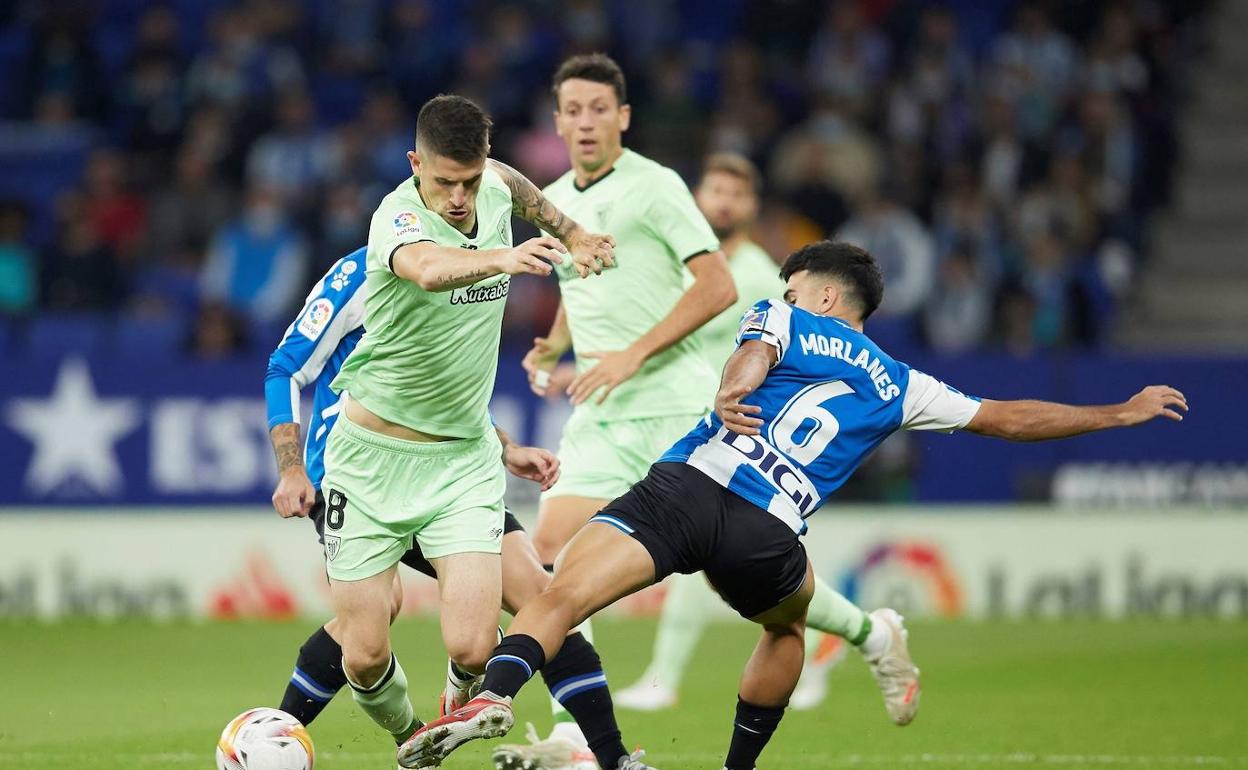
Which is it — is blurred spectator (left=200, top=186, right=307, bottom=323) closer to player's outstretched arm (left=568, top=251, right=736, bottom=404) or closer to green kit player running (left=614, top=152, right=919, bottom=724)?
green kit player running (left=614, top=152, right=919, bottom=724)

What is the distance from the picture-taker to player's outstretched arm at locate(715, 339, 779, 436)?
18.9ft

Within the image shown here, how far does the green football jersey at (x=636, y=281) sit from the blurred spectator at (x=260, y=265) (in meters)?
7.46

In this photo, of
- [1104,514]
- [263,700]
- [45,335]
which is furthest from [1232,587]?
[45,335]

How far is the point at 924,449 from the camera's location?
13648mm

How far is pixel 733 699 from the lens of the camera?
9305 millimetres

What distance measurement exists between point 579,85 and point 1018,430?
102 inches

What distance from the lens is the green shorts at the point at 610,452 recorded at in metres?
7.61

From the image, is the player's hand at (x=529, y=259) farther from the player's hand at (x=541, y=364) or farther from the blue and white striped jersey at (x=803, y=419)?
the player's hand at (x=541, y=364)

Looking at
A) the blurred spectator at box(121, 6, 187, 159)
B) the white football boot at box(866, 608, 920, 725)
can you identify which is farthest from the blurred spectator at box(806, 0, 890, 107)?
the white football boot at box(866, 608, 920, 725)

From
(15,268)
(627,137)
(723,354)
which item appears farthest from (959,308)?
(15,268)

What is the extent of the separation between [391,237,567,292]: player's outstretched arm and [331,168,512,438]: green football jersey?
0.28m

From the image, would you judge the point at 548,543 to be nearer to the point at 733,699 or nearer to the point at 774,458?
the point at 774,458

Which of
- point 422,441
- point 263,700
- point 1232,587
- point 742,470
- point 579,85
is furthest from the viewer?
point 1232,587

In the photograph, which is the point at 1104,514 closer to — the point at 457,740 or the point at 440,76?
the point at 440,76
